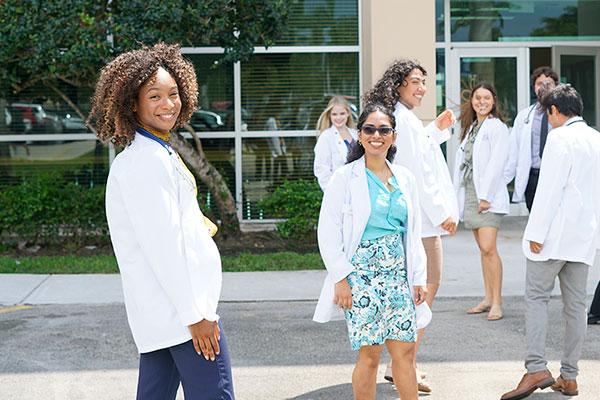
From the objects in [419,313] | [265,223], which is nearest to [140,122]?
[419,313]

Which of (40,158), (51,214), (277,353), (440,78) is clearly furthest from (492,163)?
(40,158)

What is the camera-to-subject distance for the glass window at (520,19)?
14.4 m

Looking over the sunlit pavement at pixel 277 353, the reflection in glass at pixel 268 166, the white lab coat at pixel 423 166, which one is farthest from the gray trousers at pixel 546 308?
the reflection in glass at pixel 268 166

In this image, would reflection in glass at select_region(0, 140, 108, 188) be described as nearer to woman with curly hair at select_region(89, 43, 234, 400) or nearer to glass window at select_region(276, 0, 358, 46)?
glass window at select_region(276, 0, 358, 46)

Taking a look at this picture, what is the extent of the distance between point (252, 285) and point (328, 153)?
4.97 ft

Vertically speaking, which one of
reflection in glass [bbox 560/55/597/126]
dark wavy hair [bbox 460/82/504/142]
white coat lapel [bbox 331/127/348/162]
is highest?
reflection in glass [bbox 560/55/597/126]

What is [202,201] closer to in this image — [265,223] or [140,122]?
[265,223]

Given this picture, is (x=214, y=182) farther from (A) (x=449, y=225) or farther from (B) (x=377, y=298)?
(B) (x=377, y=298)

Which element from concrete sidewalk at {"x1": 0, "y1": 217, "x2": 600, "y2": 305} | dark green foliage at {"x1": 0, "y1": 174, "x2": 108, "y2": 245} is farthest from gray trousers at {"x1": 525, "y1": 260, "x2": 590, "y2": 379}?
dark green foliage at {"x1": 0, "y1": 174, "x2": 108, "y2": 245}

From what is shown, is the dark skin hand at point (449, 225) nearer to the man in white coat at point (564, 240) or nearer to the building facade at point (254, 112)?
the man in white coat at point (564, 240)

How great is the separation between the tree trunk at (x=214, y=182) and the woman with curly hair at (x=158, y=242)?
26.8ft

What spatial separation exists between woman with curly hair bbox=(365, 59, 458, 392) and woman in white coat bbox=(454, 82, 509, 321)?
6.11 ft

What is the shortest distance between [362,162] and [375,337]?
92 centimetres

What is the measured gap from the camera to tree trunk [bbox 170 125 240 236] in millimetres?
11992
